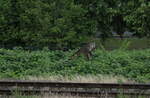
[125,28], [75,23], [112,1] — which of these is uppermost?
[112,1]

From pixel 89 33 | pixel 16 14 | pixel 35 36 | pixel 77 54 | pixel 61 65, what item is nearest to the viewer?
pixel 61 65

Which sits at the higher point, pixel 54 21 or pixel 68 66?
pixel 54 21

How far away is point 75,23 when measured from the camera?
1900cm

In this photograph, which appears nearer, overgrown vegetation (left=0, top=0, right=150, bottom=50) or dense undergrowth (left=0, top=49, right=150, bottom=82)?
dense undergrowth (left=0, top=49, right=150, bottom=82)

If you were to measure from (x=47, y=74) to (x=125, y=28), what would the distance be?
14.7m

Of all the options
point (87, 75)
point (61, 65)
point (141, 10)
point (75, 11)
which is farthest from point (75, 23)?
point (87, 75)

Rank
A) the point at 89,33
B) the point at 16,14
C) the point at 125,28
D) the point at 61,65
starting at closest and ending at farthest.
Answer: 1. the point at 61,65
2. the point at 16,14
3. the point at 89,33
4. the point at 125,28

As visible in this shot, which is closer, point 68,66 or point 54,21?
point 68,66

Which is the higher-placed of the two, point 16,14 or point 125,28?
point 16,14

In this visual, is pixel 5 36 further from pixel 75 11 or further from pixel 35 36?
pixel 75 11

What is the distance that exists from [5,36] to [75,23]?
5274 mm

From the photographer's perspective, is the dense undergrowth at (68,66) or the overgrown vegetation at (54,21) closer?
the dense undergrowth at (68,66)

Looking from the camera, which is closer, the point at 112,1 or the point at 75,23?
the point at 75,23

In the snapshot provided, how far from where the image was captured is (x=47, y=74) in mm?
9391
